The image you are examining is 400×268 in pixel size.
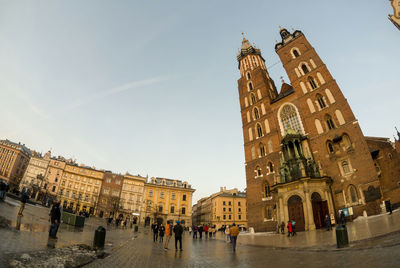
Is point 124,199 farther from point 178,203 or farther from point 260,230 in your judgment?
point 260,230

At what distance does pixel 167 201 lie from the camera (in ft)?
190

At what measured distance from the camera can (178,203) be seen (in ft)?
192

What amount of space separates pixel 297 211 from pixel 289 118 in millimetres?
13336

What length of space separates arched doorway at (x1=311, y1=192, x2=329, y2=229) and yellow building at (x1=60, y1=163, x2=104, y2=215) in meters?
55.5

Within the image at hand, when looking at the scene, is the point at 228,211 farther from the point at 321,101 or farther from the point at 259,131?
the point at 321,101

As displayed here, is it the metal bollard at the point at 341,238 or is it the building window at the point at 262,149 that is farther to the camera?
the building window at the point at 262,149

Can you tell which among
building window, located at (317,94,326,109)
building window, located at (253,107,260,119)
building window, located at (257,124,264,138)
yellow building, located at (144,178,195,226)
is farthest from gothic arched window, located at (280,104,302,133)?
yellow building, located at (144,178,195,226)

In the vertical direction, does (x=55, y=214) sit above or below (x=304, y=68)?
below

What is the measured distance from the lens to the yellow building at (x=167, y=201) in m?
55.7

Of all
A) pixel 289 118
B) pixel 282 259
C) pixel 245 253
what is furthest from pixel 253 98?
pixel 282 259

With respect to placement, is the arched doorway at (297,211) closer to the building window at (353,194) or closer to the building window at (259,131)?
the building window at (353,194)

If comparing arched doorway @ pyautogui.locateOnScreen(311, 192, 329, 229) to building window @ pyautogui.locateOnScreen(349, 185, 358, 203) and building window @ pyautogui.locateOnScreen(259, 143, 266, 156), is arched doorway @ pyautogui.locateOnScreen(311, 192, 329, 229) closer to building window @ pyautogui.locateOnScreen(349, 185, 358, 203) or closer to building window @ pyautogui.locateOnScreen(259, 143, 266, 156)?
building window @ pyautogui.locateOnScreen(349, 185, 358, 203)

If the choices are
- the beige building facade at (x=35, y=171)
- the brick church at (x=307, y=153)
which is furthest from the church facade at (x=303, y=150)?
the beige building facade at (x=35, y=171)

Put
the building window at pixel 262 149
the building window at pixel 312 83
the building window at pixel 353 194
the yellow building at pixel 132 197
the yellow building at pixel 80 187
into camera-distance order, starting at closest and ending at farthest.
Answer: the building window at pixel 353 194 < the building window at pixel 312 83 < the building window at pixel 262 149 < the yellow building at pixel 132 197 < the yellow building at pixel 80 187
